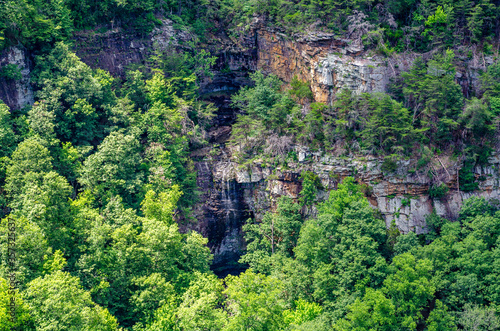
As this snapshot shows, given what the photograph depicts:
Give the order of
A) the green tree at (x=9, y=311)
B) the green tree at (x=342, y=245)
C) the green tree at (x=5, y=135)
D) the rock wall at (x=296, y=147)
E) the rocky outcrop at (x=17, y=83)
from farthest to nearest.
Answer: the rock wall at (x=296, y=147) < the rocky outcrop at (x=17, y=83) < the green tree at (x=5, y=135) < the green tree at (x=342, y=245) < the green tree at (x=9, y=311)

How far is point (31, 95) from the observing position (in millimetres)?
41000

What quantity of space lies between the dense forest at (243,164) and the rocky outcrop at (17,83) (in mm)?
504

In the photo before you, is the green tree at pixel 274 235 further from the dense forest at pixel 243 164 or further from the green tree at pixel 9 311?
the green tree at pixel 9 311

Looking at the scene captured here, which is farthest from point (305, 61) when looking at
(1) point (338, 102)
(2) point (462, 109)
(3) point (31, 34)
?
(3) point (31, 34)

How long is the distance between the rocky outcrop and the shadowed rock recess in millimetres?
81

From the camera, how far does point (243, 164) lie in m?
47.4

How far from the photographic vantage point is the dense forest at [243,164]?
33281 mm

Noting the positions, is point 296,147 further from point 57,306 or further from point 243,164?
point 57,306

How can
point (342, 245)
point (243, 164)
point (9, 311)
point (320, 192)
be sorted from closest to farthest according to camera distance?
point (9, 311), point (342, 245), point (320, 192), point (243, 164)

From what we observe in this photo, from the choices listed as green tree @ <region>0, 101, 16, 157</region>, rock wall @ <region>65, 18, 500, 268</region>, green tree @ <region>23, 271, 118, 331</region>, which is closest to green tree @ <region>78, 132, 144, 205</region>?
green tree @ <region>0, 101, 16, 157</region>

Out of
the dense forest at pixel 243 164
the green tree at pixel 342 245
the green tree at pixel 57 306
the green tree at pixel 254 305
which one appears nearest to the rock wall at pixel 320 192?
the dense forest at pixel 243 164

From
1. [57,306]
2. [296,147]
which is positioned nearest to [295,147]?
[296,147]

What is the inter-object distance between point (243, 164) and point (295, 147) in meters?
5.42

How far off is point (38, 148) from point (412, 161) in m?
30.0
